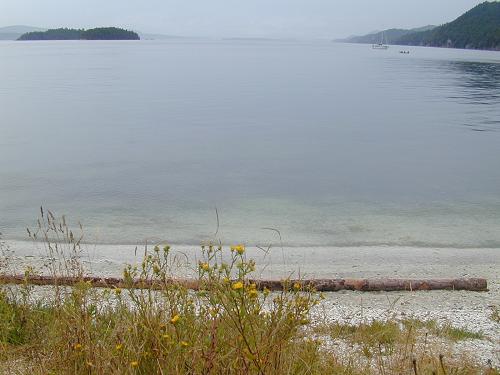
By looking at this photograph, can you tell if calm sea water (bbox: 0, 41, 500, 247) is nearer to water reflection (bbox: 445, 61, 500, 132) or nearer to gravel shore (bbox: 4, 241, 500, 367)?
water reflection (bbox: 445, 61, 500, 132)

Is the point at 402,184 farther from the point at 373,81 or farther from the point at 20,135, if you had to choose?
the point at 373,81

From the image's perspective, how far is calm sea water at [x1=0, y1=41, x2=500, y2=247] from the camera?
42.1 ft

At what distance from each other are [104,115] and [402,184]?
19661mm

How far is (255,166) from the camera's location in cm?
2000

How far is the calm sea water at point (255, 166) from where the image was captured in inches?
505

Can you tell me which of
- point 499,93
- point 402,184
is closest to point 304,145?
point 402,184

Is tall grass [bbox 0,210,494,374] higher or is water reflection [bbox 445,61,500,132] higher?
tall grass [bbox 0,210,494,374]


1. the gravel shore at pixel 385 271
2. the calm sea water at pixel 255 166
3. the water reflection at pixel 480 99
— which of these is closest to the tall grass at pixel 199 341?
the gravel shore at pixel 385 271

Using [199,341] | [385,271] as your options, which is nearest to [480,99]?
[385,271]

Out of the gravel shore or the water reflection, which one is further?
the water reflection

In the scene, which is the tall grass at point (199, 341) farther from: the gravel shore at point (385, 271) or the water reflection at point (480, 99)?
the water reflection at point (480, 99)

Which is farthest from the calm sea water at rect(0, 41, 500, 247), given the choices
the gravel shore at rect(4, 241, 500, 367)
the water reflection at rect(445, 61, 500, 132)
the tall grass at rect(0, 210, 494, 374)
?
the tall grass at rect(0, 210, 494, 374)

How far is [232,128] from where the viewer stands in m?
28.2

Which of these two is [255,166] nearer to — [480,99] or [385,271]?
[385,271]
